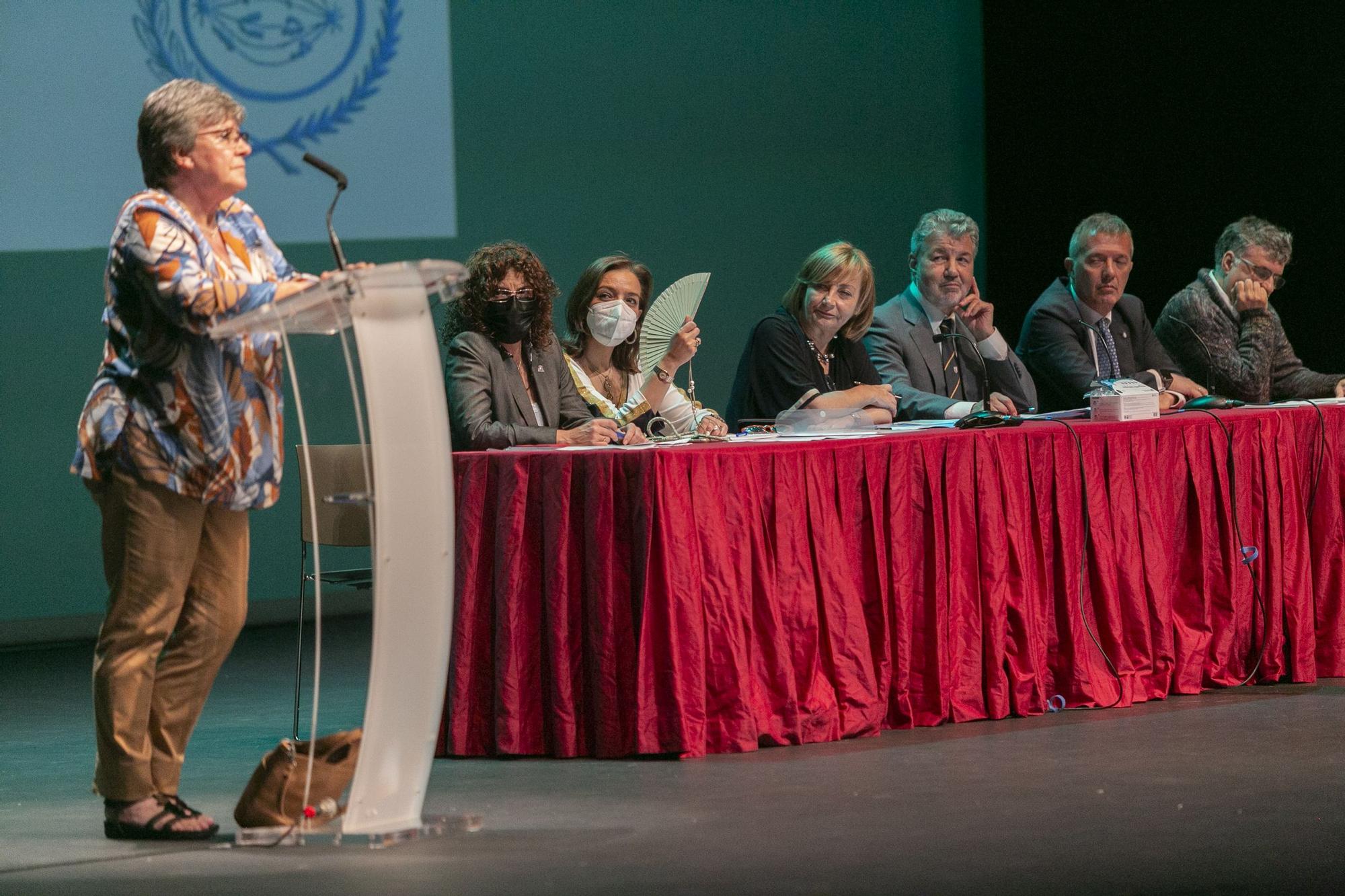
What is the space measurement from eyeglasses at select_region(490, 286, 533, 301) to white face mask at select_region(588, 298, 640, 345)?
0.32 m

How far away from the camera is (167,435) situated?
269 cm

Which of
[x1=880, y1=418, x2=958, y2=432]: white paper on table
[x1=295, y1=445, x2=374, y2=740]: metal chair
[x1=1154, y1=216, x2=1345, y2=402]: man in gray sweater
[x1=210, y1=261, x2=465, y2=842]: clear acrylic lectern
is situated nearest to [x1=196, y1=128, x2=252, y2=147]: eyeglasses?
[x1=210, y1=261, x2=465, y2=842]: clear acrylic lectern

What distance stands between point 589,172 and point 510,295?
2.58 m

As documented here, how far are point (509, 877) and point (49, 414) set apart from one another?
3610mm

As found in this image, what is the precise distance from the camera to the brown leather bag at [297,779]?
274 cm

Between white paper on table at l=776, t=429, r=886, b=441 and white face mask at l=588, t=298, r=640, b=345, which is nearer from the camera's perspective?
white paper on table at l=776, t=429, r=886, b=441

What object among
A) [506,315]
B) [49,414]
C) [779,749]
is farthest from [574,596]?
[49,414]

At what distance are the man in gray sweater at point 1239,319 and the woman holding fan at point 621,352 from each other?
6.08 feet

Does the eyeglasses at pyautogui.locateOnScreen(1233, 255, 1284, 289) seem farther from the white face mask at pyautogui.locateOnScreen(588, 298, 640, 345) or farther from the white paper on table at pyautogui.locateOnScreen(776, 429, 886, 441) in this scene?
the white face mask at pyautogui.locateOnScreen(588, 298, 640, 345)

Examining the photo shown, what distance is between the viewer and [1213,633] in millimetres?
4070

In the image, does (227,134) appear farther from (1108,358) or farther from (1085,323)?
(1108,358)

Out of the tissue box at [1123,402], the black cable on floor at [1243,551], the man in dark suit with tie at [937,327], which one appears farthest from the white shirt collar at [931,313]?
the black cable on floor at [1243,551]

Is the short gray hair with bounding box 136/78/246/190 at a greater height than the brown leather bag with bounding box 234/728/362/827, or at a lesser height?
greater

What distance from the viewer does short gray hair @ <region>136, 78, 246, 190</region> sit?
2.71 metres
